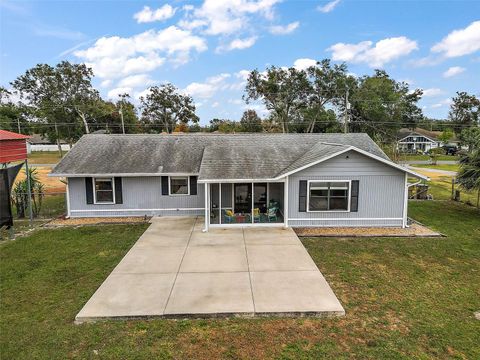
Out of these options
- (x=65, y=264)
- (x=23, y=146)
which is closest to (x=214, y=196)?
(x=65, y=264)

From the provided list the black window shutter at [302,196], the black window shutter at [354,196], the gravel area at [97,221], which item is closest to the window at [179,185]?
the gravel area at [97,221]

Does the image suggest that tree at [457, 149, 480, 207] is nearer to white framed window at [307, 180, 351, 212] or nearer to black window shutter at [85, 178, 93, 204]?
white framed window at [307, 180, 351, 212]

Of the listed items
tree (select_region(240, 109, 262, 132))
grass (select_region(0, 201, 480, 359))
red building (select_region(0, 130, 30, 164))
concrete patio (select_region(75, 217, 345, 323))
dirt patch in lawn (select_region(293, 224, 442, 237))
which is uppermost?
tree (select_region(240, 109, 262, 132))

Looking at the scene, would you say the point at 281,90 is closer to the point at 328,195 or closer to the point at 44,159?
the point at 44,159

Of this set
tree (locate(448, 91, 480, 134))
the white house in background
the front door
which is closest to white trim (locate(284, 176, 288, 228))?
the front door

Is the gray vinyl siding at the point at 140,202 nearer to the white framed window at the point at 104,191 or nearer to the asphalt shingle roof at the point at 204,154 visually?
the white framed window at the point at 104,191

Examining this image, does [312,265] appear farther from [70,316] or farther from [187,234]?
[70,316]

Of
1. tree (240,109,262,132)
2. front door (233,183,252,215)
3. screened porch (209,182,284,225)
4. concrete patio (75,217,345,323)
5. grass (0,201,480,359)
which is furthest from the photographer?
tree (240,109,262,132)
